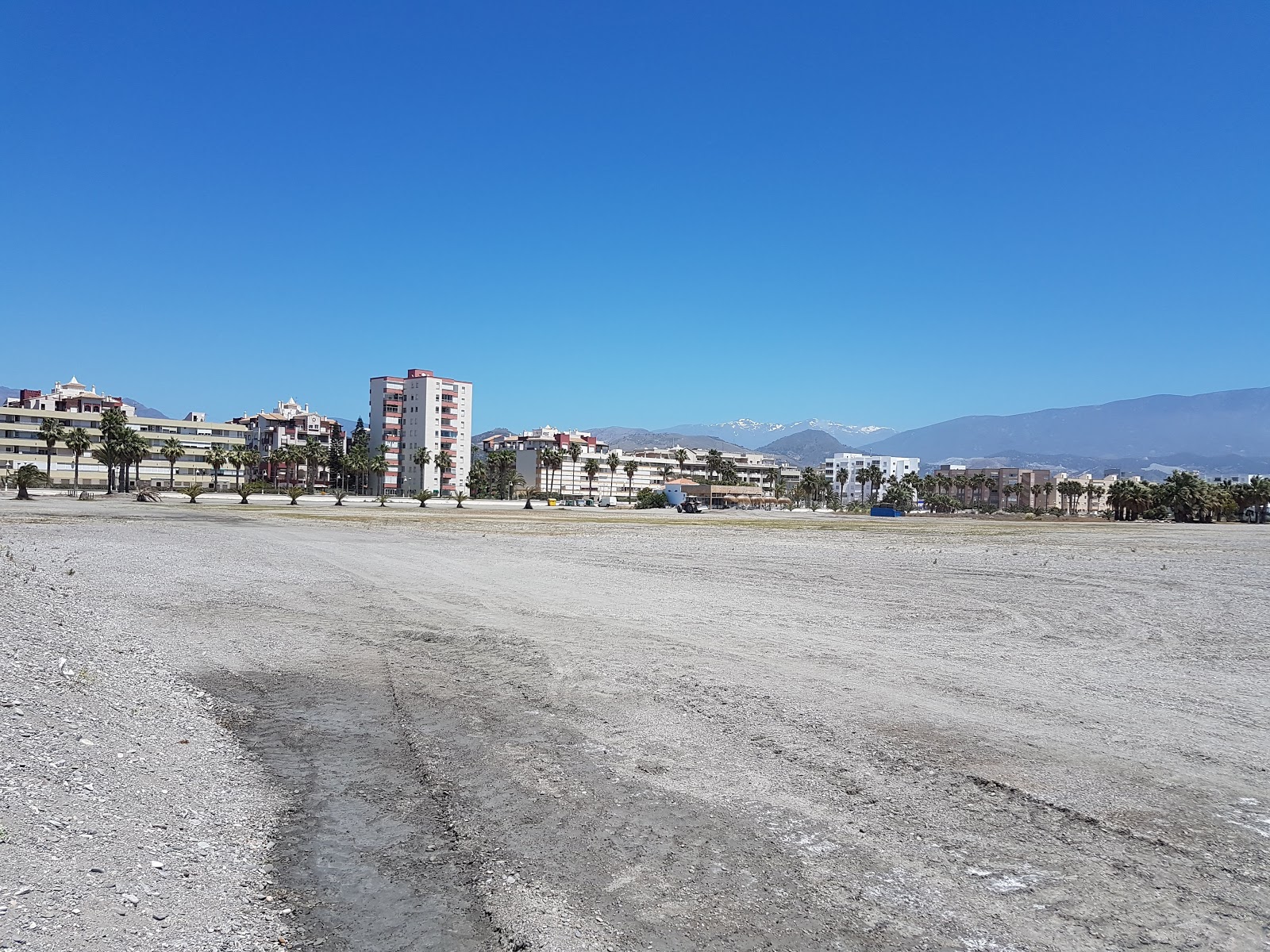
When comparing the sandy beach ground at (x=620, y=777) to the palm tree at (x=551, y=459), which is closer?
the sandy beach ground at (x=620, y=777)

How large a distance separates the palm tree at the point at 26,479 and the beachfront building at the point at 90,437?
14.8 feet

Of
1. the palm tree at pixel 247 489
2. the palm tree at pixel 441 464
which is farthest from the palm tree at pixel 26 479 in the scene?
the palm tree at pixel 441 464

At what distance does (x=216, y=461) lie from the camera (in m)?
132

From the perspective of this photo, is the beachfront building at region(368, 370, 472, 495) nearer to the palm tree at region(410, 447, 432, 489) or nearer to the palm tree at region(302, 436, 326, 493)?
the palm tree at region(410, 447, 432, 489)

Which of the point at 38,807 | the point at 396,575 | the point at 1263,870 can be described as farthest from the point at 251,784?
the point at 396,575

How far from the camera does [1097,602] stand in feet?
76.0

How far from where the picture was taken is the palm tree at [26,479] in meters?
85.5

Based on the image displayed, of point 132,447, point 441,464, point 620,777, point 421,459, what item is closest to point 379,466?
point 421,459

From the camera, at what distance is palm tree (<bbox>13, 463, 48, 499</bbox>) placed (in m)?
85.5

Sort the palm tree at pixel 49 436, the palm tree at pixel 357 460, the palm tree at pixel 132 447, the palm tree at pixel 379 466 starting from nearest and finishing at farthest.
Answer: the palm tree at pixel 132 447 → the palm tree at pixel 49 436 → the palm tree at pixel 379 466 → the palm tree at pixel 357 460

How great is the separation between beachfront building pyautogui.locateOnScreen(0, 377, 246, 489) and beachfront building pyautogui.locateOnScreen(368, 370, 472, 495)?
27.4 meters

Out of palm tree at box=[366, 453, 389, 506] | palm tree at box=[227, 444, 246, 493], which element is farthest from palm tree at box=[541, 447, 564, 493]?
palm tree at box=[227, 444, 246, 493]

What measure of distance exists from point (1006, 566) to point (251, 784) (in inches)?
1267

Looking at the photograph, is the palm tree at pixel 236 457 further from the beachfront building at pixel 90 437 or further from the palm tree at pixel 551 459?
the palm tree at pixel 551 459
